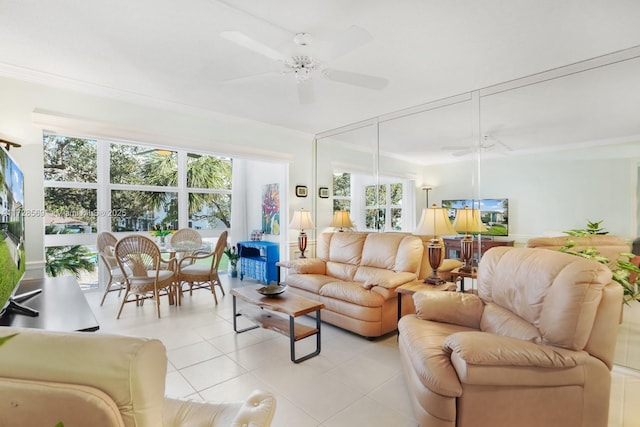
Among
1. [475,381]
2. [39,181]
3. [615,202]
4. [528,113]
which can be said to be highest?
[528,113]

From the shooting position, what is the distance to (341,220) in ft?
16.6

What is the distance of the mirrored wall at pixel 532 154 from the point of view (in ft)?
8.66

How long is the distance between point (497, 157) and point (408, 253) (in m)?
1.39

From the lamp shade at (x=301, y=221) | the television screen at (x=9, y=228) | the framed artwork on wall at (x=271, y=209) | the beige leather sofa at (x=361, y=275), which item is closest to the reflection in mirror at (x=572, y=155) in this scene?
the beige leather sofa at (x=361, y=275)

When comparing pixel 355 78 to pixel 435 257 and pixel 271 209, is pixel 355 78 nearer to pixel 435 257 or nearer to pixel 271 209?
pixel 435 257

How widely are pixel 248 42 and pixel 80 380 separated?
195 centimetres

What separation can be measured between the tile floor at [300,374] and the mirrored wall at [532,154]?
1.42 metres

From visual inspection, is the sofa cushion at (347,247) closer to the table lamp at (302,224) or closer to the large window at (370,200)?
the large window at (370,200)

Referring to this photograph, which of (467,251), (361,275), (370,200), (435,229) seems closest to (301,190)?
(370,200)

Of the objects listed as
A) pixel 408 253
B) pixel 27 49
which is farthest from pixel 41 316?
pixel 408 253

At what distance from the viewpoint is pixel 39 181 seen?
3.13 metres

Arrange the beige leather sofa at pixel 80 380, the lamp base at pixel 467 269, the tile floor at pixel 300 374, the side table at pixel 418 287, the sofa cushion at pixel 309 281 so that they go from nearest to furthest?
the beige leather sofa at pixel 80 380
the tile floor at pixel 300 374
the side table at pixel 418 287
the lamp base at pixel 467 269
the sofa cushion at pixel 309 281

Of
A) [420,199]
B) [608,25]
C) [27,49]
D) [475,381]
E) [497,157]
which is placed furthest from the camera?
[420,199]

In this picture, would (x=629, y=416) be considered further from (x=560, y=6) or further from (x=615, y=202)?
(x=560, y=6)
